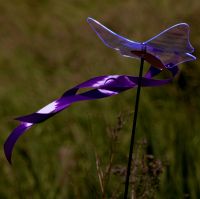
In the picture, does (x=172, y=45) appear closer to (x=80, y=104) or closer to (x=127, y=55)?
(x=127, y=55)

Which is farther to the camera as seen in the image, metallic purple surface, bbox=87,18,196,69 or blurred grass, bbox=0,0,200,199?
blurred grass, bbox=0,0,200,199

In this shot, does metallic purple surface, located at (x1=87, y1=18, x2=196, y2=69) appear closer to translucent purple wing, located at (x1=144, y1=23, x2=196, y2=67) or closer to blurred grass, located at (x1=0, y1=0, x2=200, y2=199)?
translucent purple wing, located at (x1=144, y1=23, x2=196, y2=67)

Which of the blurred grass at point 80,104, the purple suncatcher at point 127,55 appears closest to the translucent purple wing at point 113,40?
the purple suncatcher at point 127,55

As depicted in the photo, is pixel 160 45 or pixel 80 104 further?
pixel 80 104

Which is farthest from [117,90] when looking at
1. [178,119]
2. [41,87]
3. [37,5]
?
[37,5]

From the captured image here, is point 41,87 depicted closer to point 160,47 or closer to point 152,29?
point 152,29

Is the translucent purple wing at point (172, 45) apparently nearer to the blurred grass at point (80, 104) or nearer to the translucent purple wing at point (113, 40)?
the translucent purple wing at point (113, 40)

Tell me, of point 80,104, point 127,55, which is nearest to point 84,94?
point 127,55

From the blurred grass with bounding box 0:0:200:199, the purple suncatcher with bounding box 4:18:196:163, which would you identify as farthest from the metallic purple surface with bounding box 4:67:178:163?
the blurred grass with bounding box 0:0:200:199
